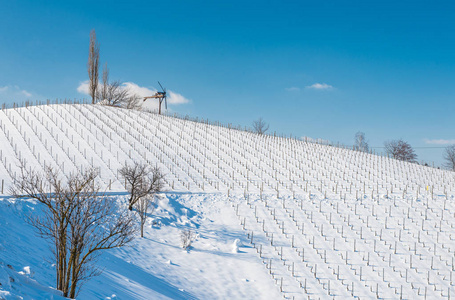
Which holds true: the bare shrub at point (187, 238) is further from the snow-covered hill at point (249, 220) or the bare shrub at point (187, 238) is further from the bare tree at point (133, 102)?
the bare tree at point (133, 102)

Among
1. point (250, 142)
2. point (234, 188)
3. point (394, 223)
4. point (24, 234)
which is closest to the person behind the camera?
point (24, 234)

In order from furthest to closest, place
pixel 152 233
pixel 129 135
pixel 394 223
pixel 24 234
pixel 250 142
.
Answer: pixel 250 142
pixel 129 135
pixel 394 223
pixel 152 233
pixel 24 234

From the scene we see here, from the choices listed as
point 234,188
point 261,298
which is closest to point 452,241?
point 261,298

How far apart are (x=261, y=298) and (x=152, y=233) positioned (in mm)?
8260

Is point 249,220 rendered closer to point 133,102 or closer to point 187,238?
point 187,238

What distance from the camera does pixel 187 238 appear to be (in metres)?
19.0

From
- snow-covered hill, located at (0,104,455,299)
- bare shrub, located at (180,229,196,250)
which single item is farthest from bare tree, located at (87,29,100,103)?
bare shrub, located at (180,229,196,250)

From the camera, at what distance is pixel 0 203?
1587 cm

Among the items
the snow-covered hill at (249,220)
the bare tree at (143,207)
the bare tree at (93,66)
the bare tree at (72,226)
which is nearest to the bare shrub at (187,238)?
the snow-covered hill at (249,220)

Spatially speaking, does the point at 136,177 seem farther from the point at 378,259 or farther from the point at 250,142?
the point at 250,142

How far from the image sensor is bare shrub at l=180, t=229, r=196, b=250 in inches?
737

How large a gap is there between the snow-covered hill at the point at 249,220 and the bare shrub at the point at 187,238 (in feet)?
1.39

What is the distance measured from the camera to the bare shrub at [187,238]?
61.4 feet

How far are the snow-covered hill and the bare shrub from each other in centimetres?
42
